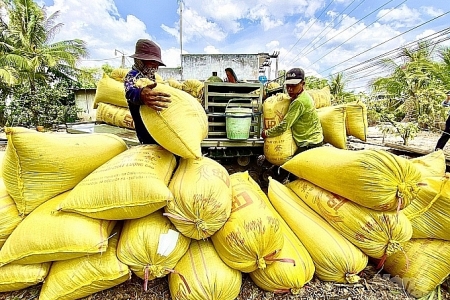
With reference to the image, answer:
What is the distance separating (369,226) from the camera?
4.85 feet

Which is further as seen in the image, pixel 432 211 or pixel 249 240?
pixel 432 211

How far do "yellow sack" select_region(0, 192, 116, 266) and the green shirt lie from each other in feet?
5.87

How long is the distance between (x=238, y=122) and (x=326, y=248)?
1557mm

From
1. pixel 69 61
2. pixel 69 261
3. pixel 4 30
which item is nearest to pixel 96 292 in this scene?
pixel 69 261

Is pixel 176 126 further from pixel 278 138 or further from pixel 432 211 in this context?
pixel 432 211

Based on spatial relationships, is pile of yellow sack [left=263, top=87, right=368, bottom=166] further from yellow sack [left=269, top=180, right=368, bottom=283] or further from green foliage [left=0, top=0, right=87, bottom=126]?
green foliage [left=0, top=0, right=87, bottom=126]

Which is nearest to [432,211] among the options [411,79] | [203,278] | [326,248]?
[326,248]

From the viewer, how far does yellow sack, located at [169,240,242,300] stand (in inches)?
51.9

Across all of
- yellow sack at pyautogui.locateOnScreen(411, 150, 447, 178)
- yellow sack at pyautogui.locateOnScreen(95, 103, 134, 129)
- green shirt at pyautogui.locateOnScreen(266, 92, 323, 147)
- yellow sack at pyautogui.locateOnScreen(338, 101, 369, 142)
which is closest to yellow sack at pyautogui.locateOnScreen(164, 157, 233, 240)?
green shirt at pyautogui.locateOnScreen(266, 92, 323, 147)

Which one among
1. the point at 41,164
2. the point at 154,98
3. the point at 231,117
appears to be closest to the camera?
the point at 41,164

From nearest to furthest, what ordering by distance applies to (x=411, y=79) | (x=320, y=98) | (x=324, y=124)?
(x=324, y=124) → (x=320, y=98) → (x=411, y=79)

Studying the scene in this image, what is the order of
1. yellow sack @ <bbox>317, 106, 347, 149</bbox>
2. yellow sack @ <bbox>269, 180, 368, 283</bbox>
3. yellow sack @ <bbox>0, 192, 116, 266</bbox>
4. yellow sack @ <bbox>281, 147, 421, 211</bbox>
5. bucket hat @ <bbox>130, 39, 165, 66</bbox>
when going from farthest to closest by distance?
yellow sack @ <bbox>317, 106, 347, 149</bbox>
bucket hat @ <bbox>130, 39, 165, 66</bbox>
yellow sack @ <bbox>269, 180, 368, 283</bbox>
yellow sack @ <bbox>281, 147, 421, 211</bbox>
yellow sack @ <bbox>0, 192, 116, 266</bbox>

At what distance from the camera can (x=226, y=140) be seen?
9.42ft

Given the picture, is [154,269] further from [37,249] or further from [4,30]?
[4,30]
